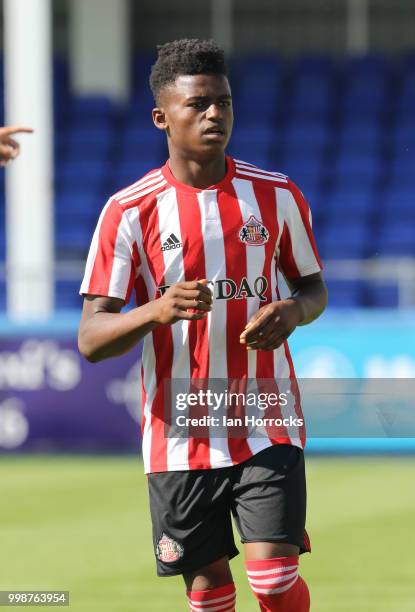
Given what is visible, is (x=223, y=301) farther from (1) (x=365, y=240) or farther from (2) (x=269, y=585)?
(1) (x=365, y=240)

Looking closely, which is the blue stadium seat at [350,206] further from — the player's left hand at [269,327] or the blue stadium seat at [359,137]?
the player's left hand at [269,327]

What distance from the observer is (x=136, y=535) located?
780 centimetres

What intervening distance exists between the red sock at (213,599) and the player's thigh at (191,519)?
0.08m

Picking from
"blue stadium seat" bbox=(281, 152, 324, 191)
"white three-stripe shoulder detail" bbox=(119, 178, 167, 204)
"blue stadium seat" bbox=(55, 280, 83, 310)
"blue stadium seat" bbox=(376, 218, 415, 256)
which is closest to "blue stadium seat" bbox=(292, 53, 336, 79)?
"blue stadium seat" bbox=(281, 152, 324, 191)

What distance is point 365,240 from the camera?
17047 mm

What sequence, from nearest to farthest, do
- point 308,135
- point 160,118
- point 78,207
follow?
point 160,118 < point 78,207 < point 308,135

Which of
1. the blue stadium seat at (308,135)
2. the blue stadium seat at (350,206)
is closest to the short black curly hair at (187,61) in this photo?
the blue stadium seat at (350,206)

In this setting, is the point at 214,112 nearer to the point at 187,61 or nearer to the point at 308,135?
the point at 187,61

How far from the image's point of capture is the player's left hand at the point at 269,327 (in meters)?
4.00

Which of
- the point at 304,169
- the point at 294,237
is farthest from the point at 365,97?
the point at 294,237

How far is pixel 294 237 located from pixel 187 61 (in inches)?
27.5

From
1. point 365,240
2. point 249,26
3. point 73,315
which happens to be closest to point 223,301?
point 73,315

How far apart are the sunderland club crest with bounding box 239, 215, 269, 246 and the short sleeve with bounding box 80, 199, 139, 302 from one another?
361 mm

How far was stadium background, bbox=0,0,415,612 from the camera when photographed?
7.34 m
